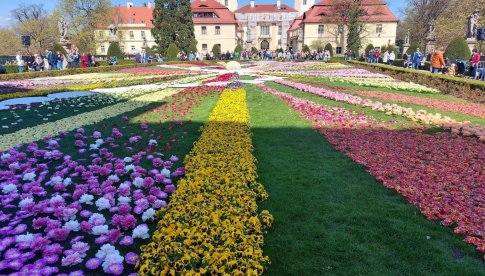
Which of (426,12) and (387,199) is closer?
(387,199)

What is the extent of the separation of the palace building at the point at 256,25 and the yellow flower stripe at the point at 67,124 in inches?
1276

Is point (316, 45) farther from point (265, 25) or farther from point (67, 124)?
point (67, 124)

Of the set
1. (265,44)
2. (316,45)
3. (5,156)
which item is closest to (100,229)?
(5,156)

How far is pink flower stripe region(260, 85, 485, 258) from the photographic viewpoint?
3740 millimetres

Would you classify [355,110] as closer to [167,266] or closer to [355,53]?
[167,266]

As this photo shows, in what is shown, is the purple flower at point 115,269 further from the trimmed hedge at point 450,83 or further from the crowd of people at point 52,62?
the crowd of people at point 52,62

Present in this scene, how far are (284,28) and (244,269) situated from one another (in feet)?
271

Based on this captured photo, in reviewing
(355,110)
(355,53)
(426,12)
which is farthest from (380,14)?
(355,110)

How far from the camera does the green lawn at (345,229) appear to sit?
288 cm

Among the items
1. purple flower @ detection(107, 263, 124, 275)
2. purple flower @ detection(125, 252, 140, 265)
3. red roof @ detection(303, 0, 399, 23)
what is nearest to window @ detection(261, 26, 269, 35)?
red roof @ detection(303, 0, 399, 23)

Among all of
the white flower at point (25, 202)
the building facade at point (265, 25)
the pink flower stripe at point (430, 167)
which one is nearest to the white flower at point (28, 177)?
the white flower at point (25, 202)

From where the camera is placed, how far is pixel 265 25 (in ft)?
258

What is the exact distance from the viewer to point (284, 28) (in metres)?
79.4

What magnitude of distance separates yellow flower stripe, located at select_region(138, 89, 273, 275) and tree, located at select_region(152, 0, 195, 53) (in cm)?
4155
